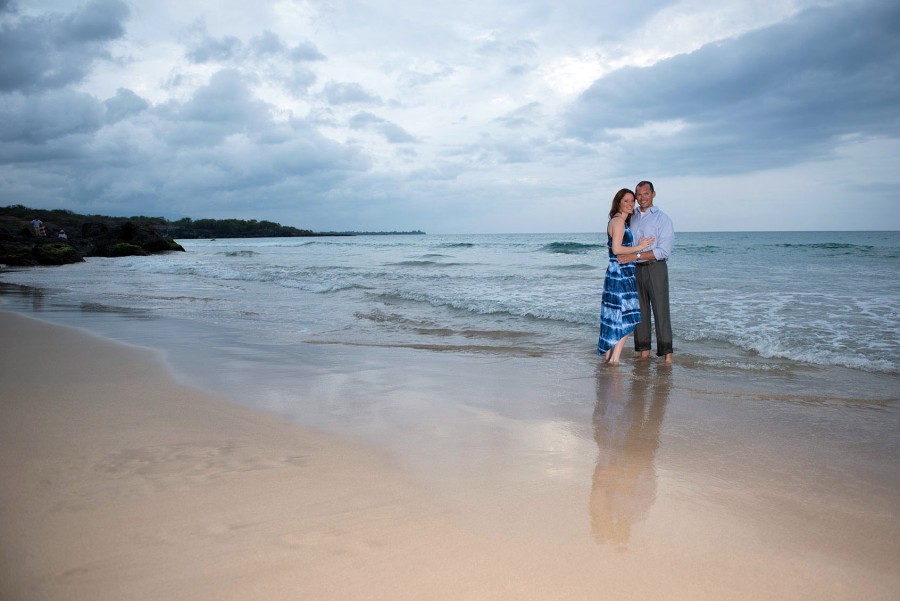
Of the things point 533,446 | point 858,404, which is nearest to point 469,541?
point 533,446

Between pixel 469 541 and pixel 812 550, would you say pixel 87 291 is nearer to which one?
pixel 469 541

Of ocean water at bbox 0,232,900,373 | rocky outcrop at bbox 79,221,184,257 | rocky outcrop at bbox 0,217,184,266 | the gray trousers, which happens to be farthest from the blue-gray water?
rocky outcrop at bbox 79,221,184,257

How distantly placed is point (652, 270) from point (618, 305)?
588mm

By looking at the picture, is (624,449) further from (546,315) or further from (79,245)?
(79,245)

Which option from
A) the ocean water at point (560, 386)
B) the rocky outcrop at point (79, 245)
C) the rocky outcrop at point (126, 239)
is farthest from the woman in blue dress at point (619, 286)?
the rocky outcrop at point (126, 239)

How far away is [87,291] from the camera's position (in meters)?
13.8

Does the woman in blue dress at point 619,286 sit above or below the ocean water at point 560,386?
above

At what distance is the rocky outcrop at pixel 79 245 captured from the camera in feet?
77.4

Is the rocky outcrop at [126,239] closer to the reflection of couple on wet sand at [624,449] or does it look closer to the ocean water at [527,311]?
the ocean water at [527,311]

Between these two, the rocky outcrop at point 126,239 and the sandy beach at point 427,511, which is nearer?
the sandy beach at point 427,511

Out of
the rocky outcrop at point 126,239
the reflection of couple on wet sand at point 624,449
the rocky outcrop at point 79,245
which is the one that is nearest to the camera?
the reflection of couple on wet sand at point 624,449

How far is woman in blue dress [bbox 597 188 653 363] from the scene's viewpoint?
20.4 ft

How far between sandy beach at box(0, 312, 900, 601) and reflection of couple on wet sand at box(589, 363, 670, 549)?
0.02 m

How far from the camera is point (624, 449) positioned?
337 centimetres
